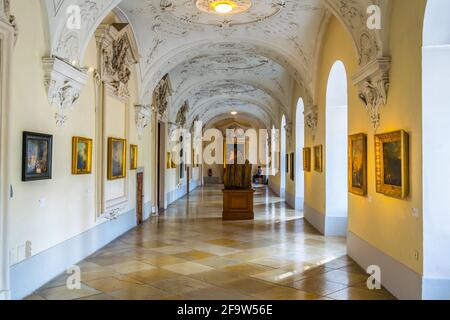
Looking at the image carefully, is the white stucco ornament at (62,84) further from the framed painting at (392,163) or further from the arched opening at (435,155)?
the arched opening at (435,155)

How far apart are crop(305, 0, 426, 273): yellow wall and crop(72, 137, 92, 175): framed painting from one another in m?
5.29

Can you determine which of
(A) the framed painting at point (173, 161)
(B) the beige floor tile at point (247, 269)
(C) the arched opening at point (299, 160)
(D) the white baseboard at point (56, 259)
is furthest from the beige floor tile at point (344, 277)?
(A) the framed painting at point (173, 161)

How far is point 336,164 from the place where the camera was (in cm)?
1032

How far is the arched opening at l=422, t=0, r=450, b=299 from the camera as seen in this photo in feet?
15.4

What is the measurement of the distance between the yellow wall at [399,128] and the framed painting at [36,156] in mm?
5157

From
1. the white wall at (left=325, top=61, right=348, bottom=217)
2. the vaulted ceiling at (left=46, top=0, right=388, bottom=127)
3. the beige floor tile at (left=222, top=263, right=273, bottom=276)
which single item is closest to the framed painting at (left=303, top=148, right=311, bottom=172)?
the vaulted ceiling at (left=46, top=0, right=388, bottom=127)

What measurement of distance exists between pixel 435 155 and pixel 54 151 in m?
5.62

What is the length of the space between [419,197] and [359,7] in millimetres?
3338

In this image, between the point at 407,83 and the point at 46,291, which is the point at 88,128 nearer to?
the point at 46,291

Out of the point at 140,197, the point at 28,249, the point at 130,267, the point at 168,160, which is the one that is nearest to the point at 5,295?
the point at 28,249

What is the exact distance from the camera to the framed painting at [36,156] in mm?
5355

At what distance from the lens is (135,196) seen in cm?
1167

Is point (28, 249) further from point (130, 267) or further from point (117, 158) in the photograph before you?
point (117, 158)

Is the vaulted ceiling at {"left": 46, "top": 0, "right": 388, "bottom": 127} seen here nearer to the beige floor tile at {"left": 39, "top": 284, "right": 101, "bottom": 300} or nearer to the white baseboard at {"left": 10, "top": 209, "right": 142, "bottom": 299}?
the white baseboard at {"left": 10, "top": 209, "right": 142, "bottom": 299}
